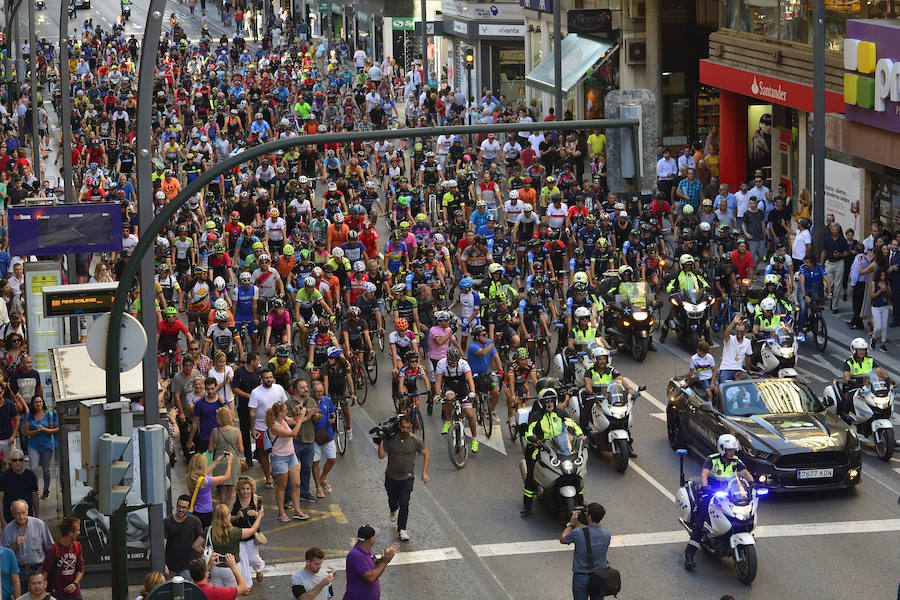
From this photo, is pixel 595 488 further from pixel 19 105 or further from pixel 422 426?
pixel 19 105

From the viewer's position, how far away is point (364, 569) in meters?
15.6

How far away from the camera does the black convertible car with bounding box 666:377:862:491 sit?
2014 cm

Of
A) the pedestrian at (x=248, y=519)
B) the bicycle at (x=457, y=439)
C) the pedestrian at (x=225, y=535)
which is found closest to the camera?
the pedestrian at (x=225, y=535)

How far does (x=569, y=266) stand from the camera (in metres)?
30.9

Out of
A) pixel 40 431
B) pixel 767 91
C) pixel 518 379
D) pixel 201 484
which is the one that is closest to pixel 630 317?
pixel 518 379

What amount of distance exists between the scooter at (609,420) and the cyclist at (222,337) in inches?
208

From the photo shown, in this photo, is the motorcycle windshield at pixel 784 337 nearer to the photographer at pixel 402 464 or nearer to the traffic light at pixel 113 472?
the photographer at pixel 402 464

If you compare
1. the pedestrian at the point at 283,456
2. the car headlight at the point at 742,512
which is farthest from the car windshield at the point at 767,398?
the pedestrian at the point at 283,456

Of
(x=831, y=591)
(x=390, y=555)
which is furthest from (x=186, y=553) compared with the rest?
(x=831, y=591)

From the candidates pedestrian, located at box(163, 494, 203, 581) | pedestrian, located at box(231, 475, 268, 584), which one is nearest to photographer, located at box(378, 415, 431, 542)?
pedestrian, located at box(231, 475, 268, 584)

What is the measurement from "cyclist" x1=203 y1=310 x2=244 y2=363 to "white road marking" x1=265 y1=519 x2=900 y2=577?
6.36m

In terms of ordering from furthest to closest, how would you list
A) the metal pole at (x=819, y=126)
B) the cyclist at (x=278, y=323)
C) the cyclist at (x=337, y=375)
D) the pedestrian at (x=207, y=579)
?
the metal pole at (x=819, y=126), the cyclist at (x=278, y=323), the cyclist at (x=337, y=375), the pedestrian at (x=207, y=579)

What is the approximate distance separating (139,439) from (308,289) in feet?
43.2

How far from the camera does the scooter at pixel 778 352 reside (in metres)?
25.0
